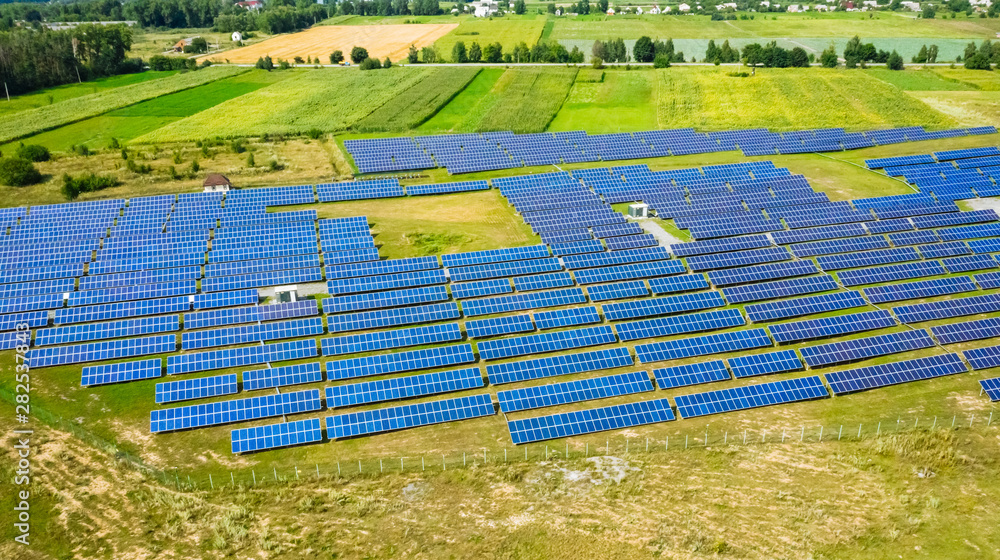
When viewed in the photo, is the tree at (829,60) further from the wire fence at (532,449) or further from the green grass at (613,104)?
the wire fence at (532,449)

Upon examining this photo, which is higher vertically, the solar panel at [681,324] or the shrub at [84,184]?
the shrub at [84,184]

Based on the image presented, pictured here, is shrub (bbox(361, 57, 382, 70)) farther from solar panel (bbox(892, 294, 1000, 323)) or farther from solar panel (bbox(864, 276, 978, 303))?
solar panel (bbox(892, 294, 1000, 323))

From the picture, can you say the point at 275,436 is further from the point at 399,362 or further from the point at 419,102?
the point at 419,102

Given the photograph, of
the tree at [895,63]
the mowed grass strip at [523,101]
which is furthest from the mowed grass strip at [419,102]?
the tree at [895,63]

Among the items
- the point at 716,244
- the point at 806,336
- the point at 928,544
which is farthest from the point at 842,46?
the point at 928,544

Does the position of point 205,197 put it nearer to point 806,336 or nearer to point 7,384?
point 7,384

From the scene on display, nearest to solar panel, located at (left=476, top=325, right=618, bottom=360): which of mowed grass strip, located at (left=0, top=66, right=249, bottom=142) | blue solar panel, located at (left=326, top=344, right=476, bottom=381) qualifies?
blue solar panel, located at (left=326, top=344, right=476, bottom=381)
